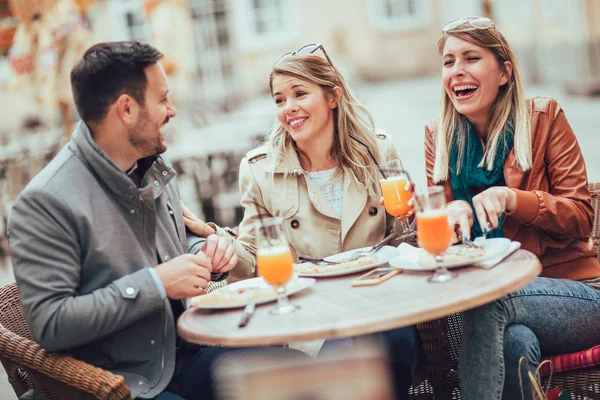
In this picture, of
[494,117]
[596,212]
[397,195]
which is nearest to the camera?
[397,195]

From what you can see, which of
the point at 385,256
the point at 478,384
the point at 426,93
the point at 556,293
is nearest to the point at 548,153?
the point at 556,293

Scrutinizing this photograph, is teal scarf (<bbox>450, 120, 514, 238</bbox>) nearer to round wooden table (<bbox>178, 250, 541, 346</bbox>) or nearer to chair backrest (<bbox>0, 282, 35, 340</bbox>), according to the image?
round wooden table (<bbox>178, 250, 541, 346</bbox>)

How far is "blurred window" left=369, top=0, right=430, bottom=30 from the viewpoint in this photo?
14789 millimetres

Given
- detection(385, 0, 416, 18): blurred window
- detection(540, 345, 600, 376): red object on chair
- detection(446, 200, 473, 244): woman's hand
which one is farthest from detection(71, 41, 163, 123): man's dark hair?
detection(385, 0, 416, 18): blurred window

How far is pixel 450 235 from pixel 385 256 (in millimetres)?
332

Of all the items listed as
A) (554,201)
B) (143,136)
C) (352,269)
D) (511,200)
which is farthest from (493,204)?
(143,136)

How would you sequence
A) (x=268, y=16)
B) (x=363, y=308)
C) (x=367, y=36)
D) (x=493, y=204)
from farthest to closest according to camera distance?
1. (x=367, y=36)
2. (x=268, y=16)
3. (x=493, y=204)
4. (x=363, y=308)

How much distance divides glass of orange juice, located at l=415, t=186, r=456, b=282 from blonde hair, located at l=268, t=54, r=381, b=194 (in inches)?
31.7

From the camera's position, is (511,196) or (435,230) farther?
(511,196)

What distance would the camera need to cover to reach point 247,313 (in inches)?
74.3

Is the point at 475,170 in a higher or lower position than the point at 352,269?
higher

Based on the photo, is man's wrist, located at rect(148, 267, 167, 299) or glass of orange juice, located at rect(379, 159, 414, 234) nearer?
man's wrist, located at rect(148, 267, 167, 299)

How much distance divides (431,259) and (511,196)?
398mm

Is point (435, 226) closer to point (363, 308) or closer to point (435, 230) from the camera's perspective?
point (435, 230)
